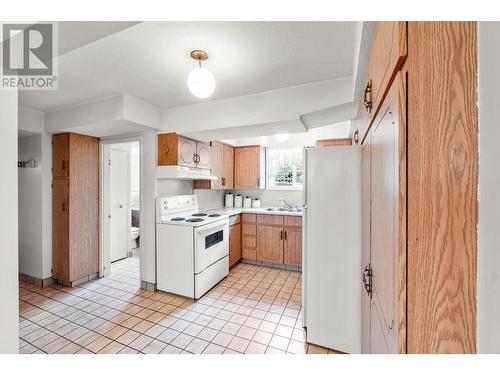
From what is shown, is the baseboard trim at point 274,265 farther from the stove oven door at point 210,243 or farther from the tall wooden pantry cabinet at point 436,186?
the tall wooden pantry cabinet at point 436,186

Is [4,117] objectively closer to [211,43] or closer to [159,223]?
[211,43]

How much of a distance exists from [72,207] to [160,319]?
1904 mm

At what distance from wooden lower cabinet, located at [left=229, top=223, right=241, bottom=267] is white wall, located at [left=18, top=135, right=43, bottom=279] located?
2.54 metres

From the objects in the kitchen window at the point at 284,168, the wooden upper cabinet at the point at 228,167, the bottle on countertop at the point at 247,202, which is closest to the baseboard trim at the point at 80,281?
the wooden upper cabinet at the point at 228,167

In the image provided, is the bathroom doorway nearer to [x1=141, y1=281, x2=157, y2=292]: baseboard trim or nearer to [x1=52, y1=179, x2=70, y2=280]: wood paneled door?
[x1=141, y1=281, x2=157, y2=292]: baseboard trim

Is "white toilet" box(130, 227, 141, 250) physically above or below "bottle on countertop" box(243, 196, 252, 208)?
below

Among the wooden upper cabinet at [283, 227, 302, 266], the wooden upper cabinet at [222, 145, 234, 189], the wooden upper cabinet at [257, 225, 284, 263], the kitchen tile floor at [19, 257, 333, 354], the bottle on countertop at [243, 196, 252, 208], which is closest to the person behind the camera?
the kitchen tile floor at [19, 257, 333, 354]

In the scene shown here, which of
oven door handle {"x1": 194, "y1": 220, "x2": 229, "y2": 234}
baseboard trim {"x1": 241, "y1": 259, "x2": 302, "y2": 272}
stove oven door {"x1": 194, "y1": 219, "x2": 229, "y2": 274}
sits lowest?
baseboard trim {"x1": 241, "y1": 259, "x2": 302, "y2": 272}

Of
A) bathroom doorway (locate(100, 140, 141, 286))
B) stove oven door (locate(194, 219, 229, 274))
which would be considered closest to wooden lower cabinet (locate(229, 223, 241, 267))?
stove oven door (locate(194, 219, 229, 274))

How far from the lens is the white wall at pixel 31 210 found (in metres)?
2.93

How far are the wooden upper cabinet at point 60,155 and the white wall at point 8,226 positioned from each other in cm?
241

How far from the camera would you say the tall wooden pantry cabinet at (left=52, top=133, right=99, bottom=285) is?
2875mm

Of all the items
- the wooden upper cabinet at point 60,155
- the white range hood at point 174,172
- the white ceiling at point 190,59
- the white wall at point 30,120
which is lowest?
the white range hood at point 174,172
